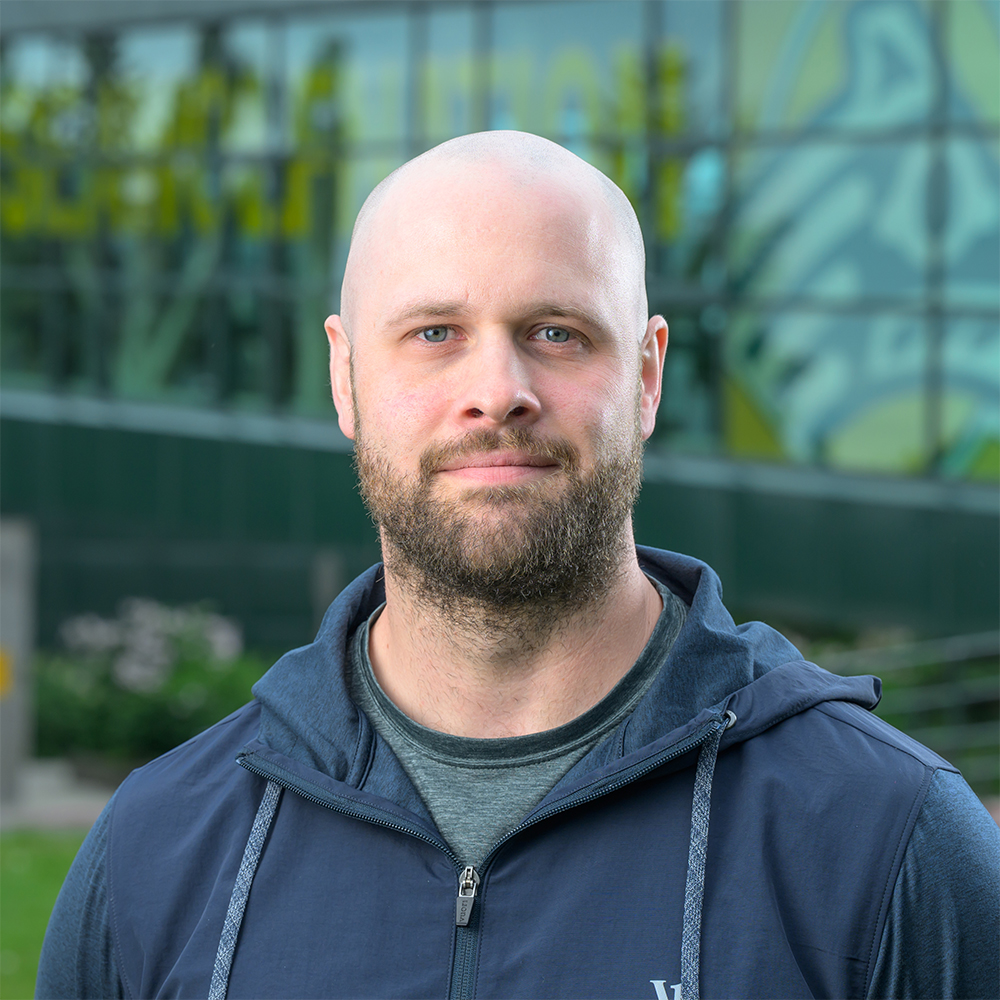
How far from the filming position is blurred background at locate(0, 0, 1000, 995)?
523 inches

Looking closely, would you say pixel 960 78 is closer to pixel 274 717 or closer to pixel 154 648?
pixel 154 648

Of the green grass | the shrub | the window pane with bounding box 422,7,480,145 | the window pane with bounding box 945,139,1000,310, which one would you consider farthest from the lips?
the window pane with bounding box 422,7,480,145

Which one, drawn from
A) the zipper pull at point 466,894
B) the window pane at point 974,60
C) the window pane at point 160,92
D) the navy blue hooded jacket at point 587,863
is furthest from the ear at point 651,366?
the window pane at point 160,92

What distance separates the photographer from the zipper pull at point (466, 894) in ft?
7.13

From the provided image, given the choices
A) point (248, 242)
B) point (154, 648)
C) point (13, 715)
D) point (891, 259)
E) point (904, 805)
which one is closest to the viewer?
point (904, 805)

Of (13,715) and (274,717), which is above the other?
(274,717)

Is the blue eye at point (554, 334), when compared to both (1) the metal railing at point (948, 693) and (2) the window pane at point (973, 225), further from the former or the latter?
(2) the window pane at point (973, 225)

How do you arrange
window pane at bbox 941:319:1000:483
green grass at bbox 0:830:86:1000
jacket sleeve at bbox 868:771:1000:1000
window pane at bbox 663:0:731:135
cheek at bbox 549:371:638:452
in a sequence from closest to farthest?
jacket sleeve at bbox 868:771:1000:1000 → cheek at bbox 549:371:638:452 → green grass at bbox 0:830:86:1000 → window pane at bbox 941:319:1000:483 → window pane at bbox 663:0:731:135

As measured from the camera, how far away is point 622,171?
14.9 metres

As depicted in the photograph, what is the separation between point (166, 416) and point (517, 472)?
657 inches

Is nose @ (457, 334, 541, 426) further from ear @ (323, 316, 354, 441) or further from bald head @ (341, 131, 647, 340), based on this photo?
ear @ (323, 316, 354, 441)

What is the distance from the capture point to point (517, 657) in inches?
94.7

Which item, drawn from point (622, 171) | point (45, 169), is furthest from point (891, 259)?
point (45, 169)

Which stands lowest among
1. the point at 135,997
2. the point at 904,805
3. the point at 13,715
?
the point at 13,715
